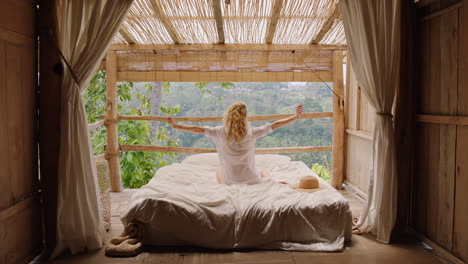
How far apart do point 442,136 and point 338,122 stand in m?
2.17

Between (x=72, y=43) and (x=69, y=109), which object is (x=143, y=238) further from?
(x=72, y=43)

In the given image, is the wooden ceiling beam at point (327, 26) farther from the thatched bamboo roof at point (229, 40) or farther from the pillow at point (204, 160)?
the pillow at point (204, 160)

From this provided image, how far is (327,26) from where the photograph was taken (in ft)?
14.0

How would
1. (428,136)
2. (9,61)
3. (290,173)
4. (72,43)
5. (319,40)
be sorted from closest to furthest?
(9,61), (72,43), (428,136), (290,173), (319,40)

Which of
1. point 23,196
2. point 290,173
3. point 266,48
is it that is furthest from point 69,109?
point 266,48

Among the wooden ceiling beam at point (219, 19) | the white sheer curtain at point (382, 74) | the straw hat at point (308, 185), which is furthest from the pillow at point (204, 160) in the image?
the white sheer curtain at point (382, 74)

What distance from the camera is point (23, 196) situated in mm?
2654

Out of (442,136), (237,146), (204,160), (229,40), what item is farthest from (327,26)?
(204,160)

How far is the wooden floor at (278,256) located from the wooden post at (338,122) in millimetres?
2034

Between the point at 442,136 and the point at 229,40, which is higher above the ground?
the point at 229,40

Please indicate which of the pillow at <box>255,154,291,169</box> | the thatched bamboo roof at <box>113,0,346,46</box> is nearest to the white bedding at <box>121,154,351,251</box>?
the pillow at <box>255,154,291,169</box>

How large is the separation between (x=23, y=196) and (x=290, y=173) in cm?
267

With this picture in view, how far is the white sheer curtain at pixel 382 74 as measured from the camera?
Result: 3.06m

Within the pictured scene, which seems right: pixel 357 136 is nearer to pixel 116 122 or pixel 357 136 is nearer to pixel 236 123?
pixel 236 123
